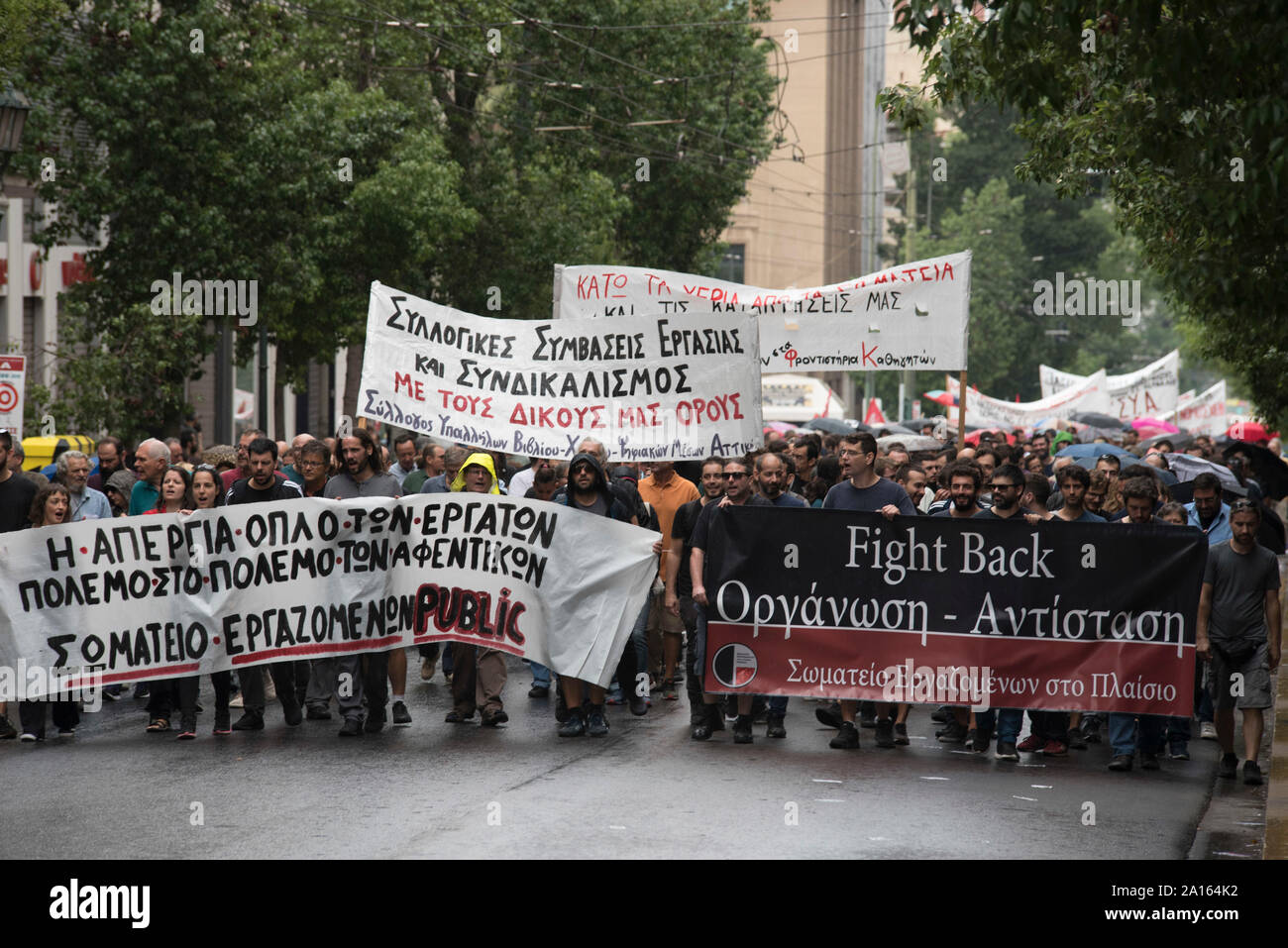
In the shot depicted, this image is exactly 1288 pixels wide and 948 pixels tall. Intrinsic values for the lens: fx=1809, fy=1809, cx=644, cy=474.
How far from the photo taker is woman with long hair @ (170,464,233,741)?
10578mm

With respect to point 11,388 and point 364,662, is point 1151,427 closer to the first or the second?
point 11,388

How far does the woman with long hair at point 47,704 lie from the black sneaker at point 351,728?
5.29ft

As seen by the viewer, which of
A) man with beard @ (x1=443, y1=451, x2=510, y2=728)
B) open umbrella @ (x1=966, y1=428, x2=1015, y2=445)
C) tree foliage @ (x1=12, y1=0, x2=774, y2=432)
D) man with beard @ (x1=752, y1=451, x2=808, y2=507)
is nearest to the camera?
man with beard @ (x1=443, y1=451, x2=510, y2=728)

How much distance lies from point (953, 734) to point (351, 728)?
11.9 ft

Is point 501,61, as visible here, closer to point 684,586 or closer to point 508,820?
point 684,586

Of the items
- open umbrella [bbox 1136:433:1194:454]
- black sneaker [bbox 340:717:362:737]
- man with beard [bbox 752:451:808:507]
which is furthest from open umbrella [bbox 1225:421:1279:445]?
black sneaker [bbox 340:717:362:737]

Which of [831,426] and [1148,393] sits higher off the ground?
[1148,393]

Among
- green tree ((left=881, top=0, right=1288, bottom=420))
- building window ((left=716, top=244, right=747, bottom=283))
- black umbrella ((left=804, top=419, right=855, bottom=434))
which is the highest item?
building window ((left=716, top=244, right=747, bottom=283))

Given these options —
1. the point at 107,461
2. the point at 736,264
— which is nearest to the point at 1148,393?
the point at 107,461

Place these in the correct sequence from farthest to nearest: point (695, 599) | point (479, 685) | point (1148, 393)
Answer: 1. point (1148, 393)
2. point (479, 685)
3. point (695, 599)

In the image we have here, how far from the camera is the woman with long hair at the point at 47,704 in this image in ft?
34.5

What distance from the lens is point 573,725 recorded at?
35.5ft

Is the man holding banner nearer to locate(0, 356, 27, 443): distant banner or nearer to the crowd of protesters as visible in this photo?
the crowd of protesters

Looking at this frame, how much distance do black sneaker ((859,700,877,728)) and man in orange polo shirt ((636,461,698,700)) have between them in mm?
1403
